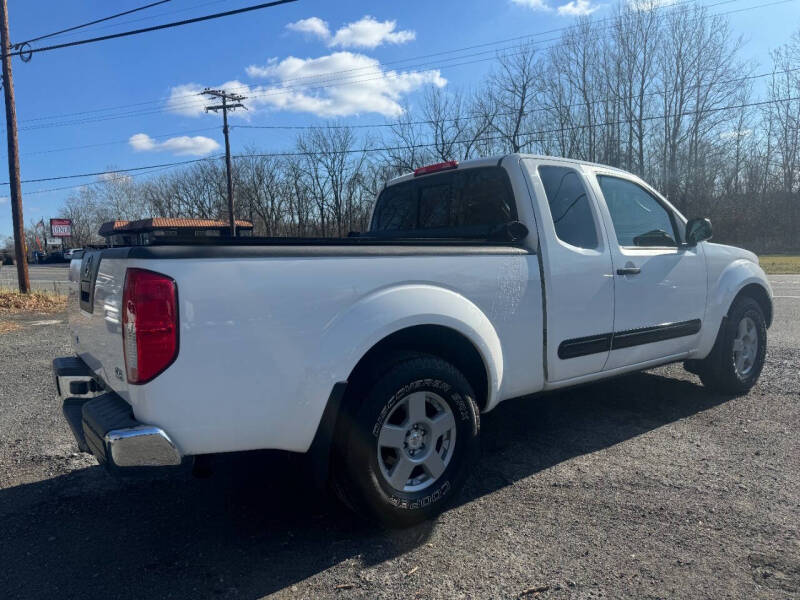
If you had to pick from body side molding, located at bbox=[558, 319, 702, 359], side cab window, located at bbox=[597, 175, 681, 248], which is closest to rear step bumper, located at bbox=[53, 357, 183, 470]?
body side molding, located at bbox=[558, 319, 702, 359]

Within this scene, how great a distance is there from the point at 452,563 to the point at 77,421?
191 cm

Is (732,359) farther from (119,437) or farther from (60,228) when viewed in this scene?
(60,228)

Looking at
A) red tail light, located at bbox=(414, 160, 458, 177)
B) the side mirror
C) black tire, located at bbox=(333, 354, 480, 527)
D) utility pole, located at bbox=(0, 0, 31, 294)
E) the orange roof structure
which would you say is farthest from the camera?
utility pole, located at bbox=(0, 0, 31, 294)


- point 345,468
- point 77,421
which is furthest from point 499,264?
point 77,421

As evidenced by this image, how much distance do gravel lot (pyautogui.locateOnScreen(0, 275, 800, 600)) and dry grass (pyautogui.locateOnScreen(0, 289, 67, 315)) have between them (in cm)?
1001

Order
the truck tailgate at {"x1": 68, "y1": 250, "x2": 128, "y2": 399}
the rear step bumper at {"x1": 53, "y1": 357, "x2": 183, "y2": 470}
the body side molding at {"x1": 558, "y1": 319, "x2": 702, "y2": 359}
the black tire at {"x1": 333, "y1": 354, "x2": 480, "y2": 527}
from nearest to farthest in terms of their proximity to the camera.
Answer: the rear step bumper at {"x1": 53, "y1": 357, "x2": 183, "y2": 470} → the truck tailgate at {"x1": 68, "y1": 250, "x2": 128, "y2": 399} → the black tire at {"x1": 333, "y1": 354, "x2": 480, "y2": 527} → the body side molding at {"x1": 558, "y1": 319, "x2": 702, "y2": 359}

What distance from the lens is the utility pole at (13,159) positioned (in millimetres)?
14977

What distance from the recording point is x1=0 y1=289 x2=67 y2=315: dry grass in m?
13.0

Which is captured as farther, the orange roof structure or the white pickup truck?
the orange roof structure

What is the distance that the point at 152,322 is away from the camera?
2256 mm

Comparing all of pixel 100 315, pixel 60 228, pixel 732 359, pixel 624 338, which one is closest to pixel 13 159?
pixel 60 228

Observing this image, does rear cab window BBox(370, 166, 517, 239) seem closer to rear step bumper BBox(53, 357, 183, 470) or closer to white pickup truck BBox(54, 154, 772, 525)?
white pickup truck BBox(54, 154, 772, 525)

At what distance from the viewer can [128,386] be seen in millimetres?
2371

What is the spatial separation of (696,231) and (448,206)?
2054 millimetres
